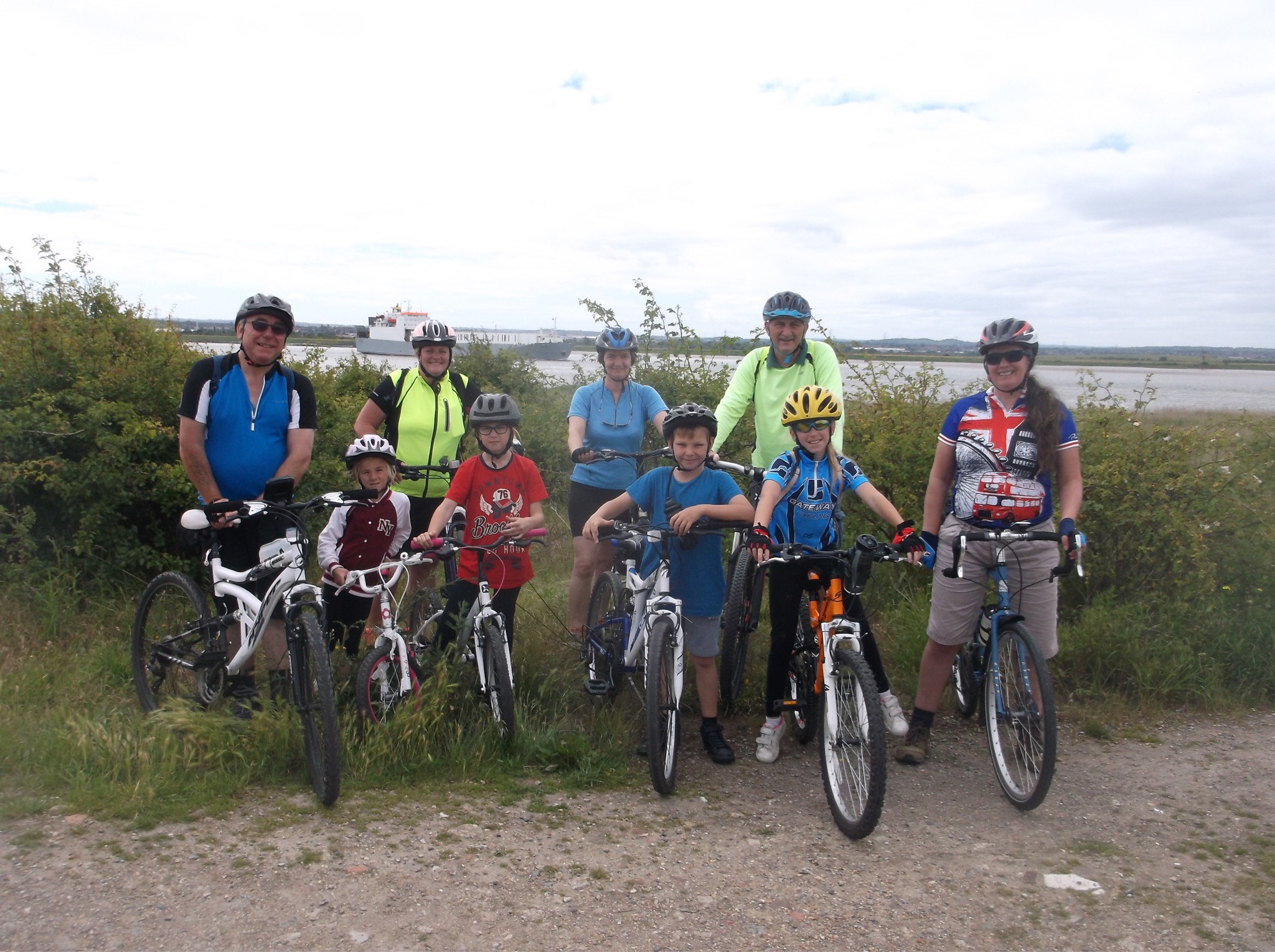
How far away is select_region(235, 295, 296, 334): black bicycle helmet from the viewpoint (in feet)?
15.4

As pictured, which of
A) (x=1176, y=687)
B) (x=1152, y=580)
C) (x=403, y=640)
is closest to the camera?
(x=403, y=640)

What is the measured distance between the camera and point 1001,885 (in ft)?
12.2

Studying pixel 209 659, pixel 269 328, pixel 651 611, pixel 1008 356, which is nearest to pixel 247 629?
pixel 209 659

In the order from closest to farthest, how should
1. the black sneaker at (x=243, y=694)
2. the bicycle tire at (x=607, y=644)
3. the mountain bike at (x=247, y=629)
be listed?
the mountain bike at (x=247, y=629)
the black sneaker at (x=243, y=694)
the bicycle tire at (x=607, y=644)

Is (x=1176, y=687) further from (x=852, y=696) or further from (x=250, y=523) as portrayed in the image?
(x=250, y=523)

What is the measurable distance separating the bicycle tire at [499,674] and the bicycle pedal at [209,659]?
140 centimetres

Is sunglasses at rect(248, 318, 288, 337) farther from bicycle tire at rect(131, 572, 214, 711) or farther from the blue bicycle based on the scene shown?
the blue bicycle

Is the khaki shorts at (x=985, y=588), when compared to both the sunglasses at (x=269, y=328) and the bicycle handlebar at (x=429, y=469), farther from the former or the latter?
the sunglasses at (x=269, y=328)

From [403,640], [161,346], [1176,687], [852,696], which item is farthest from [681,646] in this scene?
[161,346]

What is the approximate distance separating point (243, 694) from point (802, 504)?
3.13 m

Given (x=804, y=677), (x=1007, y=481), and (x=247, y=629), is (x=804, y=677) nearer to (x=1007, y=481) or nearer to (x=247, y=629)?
(x=1007, y=481)

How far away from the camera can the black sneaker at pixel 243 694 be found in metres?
4.80

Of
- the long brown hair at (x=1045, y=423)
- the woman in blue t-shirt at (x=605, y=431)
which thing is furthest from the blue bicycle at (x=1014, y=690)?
the woman in blue t-shirt at (x=605, y=431)

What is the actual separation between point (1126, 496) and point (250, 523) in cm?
577
